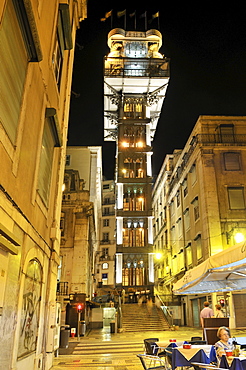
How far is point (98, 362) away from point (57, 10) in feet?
42.6

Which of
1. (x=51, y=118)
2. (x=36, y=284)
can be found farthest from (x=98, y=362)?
(x=51, y=118)

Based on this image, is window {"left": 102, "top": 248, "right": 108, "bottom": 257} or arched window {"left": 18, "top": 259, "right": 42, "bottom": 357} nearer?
arched window {"left": 18, "top": 259, "right": 42, "bottom": 357}

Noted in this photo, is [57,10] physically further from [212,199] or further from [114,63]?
[114,63]

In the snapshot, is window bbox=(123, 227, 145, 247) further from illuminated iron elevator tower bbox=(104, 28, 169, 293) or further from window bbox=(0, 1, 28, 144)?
window bbox=(0, 1, 28, 144)

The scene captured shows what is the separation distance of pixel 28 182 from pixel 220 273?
5.65 metres

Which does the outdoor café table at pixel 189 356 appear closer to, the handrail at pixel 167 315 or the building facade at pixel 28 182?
the building facade at pixel 28 182

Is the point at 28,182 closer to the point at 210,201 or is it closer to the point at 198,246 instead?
the point at 210,201

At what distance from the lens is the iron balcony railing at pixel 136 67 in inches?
1874

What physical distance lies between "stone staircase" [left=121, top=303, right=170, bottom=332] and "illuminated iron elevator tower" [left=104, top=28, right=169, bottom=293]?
278 inches

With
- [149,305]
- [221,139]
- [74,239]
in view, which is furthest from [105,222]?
[221,139]

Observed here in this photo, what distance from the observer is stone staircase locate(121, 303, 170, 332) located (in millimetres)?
26156

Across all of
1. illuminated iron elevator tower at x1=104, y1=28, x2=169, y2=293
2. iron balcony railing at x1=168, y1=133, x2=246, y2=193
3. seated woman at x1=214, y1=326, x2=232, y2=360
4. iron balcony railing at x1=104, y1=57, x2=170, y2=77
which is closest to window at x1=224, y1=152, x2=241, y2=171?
iron balcony railing at x1=168, y1=133, x2=246, y2=193

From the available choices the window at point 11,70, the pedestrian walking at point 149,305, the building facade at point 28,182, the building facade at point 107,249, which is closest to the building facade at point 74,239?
the pedestrian walking at point 149,305

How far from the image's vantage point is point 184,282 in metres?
9.91
